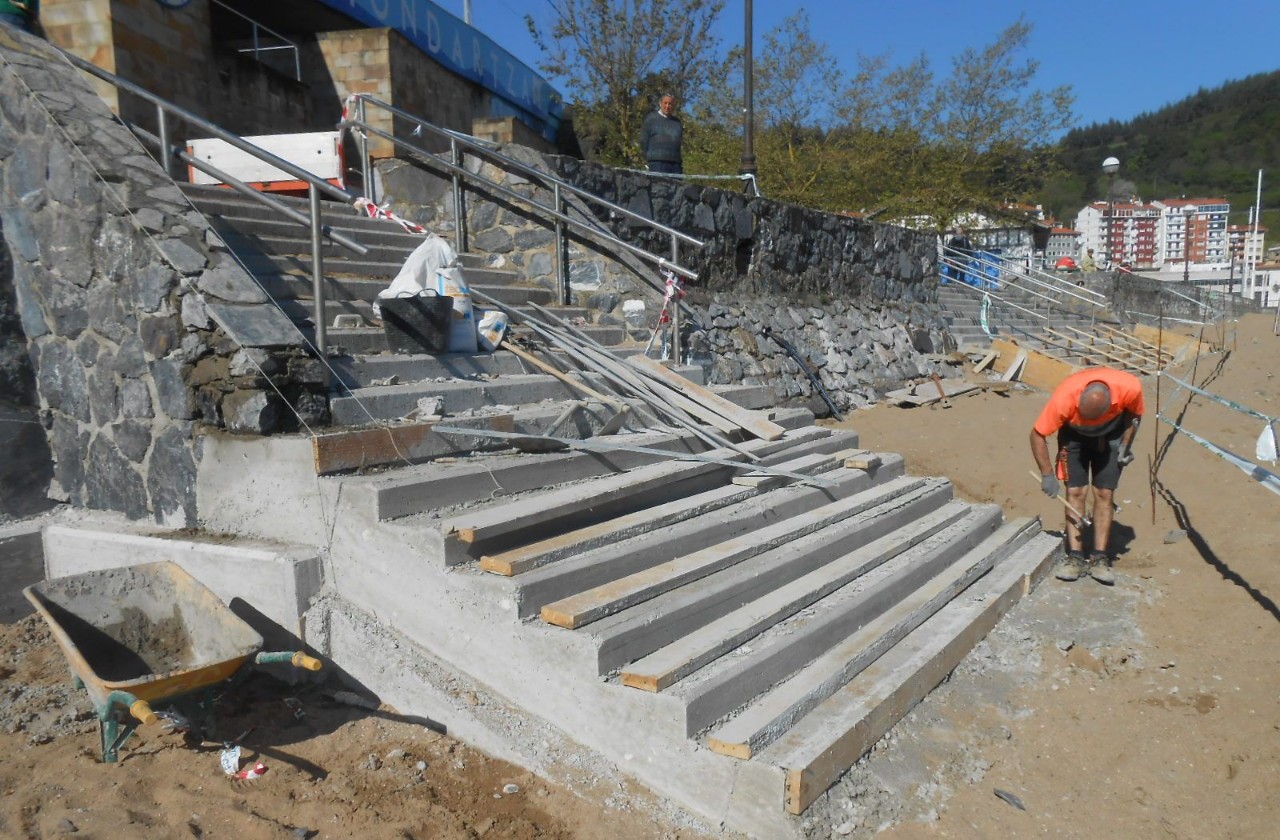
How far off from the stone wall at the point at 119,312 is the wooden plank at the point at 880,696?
A: 101 inches

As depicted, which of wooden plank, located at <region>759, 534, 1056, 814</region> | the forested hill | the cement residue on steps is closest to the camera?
wooden plank, located at <region>759, 534, 1056, 814</region>

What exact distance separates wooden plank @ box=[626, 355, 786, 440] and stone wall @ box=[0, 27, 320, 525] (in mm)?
2589

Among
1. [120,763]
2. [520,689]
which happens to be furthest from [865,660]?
[120,763]

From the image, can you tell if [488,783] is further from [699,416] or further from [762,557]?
[699,416]

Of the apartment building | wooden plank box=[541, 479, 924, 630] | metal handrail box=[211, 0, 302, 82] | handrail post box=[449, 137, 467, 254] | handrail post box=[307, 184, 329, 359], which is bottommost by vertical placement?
wooden plank box=[541, 479, 924, 630]

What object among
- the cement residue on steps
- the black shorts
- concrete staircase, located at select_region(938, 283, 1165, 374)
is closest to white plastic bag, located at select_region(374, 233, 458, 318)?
the cement residue on steps

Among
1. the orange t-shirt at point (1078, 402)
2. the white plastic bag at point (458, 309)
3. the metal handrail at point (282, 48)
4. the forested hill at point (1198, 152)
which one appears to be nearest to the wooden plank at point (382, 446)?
the white plastic bag at point (458, 309)

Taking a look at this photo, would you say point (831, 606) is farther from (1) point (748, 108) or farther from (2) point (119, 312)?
(1) point (748, 108)

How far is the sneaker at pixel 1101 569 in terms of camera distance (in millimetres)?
5297

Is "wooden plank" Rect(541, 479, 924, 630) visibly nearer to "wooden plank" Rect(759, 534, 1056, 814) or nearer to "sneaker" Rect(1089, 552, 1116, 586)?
"wooden plank" Rect(759, 534, 1056, 814)

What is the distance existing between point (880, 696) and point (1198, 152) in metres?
126

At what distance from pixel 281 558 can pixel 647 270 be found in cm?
439

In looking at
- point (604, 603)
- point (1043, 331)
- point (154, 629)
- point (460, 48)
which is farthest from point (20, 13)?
point (1043, 331)

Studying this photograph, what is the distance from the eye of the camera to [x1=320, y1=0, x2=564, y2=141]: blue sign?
1109 cm
